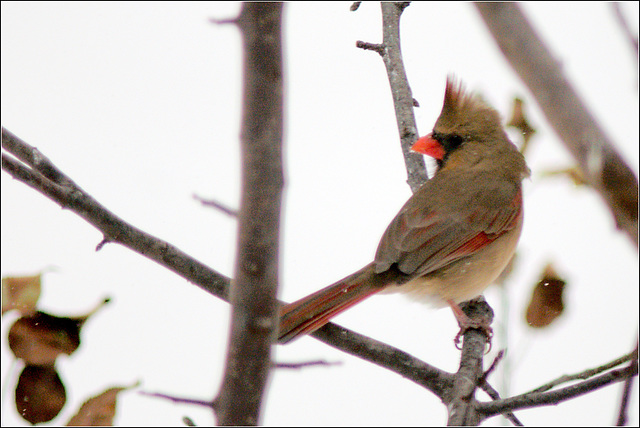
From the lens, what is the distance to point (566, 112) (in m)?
1.26

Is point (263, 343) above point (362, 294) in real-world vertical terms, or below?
below

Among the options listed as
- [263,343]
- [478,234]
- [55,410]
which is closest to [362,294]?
[478,234]

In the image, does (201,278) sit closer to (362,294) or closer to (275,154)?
(362,294)

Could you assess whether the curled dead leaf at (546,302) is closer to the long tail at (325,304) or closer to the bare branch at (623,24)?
the long tail at (325,304)

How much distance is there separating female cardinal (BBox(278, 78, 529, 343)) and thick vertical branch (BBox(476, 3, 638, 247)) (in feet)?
2.35

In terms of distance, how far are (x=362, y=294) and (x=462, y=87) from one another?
109cm

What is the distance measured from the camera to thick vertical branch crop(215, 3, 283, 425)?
79 cm

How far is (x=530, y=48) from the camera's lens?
157cm

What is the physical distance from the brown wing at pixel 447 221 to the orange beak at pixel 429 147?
0.25 feet

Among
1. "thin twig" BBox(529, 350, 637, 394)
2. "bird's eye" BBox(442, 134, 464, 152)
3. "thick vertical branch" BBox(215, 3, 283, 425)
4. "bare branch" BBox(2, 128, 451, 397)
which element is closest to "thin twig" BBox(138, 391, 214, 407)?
"thick vertical branch" BBox(215, 3, 283, 425)

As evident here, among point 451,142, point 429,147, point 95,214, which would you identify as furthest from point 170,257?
point 451,142

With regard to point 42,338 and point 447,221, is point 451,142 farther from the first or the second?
point 42,338

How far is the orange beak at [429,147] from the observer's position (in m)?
2.63

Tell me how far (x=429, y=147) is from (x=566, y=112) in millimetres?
1386
